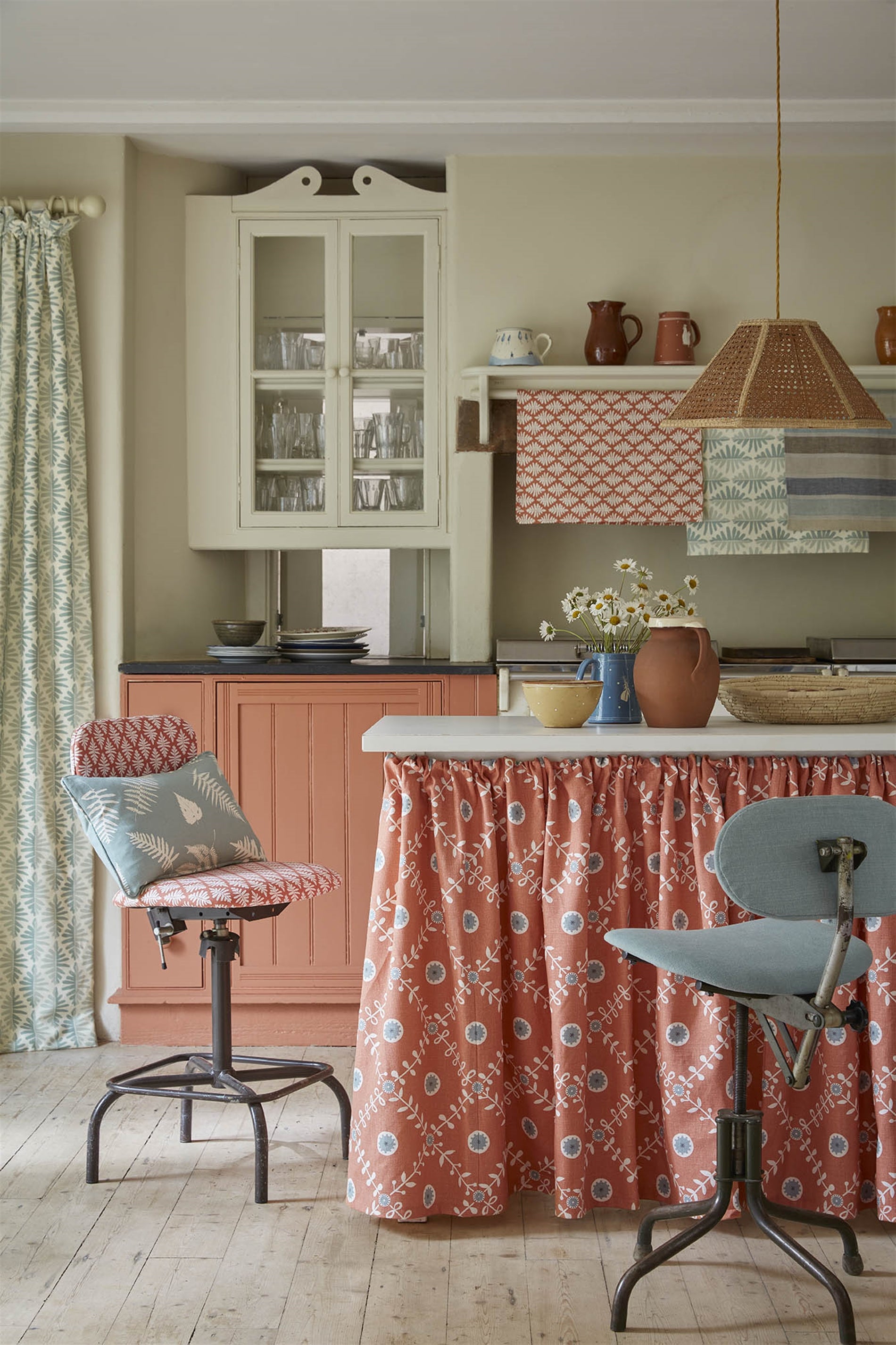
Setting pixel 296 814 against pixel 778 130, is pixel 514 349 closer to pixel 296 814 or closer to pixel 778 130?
pixel 778 130

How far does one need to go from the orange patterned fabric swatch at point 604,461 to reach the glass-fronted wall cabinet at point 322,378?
32cm

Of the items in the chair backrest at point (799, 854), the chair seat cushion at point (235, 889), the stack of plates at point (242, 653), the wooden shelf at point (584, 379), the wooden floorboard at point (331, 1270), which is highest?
the wooden shelf at point (584, 379)

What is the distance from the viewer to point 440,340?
3842 mm

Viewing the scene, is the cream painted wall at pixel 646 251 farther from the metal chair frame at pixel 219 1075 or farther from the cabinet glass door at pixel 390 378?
the metal chair frame at pixel 219 1075

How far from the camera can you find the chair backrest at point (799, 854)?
1.72 meters

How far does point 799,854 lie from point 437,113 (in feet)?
8.78

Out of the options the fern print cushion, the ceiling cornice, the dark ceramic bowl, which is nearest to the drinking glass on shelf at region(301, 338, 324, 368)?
the ceiling cornice

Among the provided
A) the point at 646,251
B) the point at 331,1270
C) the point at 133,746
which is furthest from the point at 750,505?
the point at 331,1270

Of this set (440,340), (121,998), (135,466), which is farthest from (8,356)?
(121,998)

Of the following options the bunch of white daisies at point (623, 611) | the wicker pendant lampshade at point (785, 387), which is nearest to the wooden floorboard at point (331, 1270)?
the bunch of white daisies at point (623, 611)

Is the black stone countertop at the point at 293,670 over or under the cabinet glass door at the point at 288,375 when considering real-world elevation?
under

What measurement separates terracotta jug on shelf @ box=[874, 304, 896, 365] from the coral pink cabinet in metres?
1.57

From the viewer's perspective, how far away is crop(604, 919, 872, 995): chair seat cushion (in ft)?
6.14

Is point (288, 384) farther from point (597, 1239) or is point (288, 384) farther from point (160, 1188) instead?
point (597, 1239)
